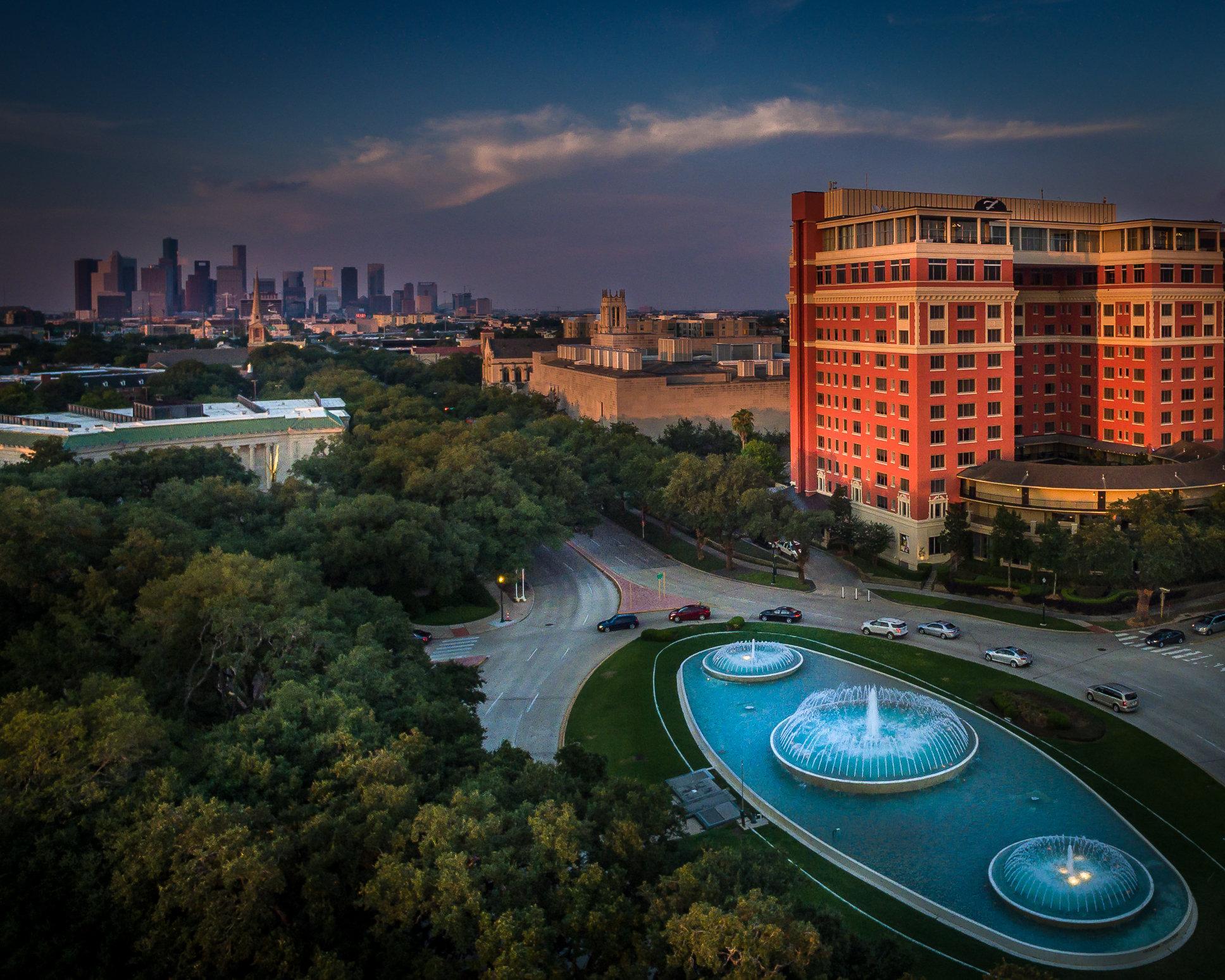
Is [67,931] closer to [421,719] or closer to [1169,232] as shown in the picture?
[421,719]

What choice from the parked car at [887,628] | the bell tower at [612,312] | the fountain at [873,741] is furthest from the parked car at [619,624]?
the bell tower at [612,312]

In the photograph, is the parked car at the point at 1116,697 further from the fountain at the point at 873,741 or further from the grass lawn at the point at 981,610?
the grass lawn at the point at 981,610

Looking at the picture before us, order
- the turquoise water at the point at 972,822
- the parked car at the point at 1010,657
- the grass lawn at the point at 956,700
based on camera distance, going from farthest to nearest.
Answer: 1. the parked car at the point at 1010,657
2. the turquoise water at the point at 972,822
3. the grass lawn at the point at 956,700

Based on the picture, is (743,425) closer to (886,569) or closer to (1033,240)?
(1033,240)

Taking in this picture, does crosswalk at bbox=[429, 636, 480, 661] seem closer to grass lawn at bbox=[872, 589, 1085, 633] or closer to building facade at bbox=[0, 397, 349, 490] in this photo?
grass lawn at bbox=[872, 589, 1085, 633]

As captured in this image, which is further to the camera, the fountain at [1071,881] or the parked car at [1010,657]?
the parked car at [1010,657]

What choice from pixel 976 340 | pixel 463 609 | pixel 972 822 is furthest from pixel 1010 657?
pixel 463 609

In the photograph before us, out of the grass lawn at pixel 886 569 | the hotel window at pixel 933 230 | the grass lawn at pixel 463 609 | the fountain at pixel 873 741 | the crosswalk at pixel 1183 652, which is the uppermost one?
the hotel window at pixel 933 230
